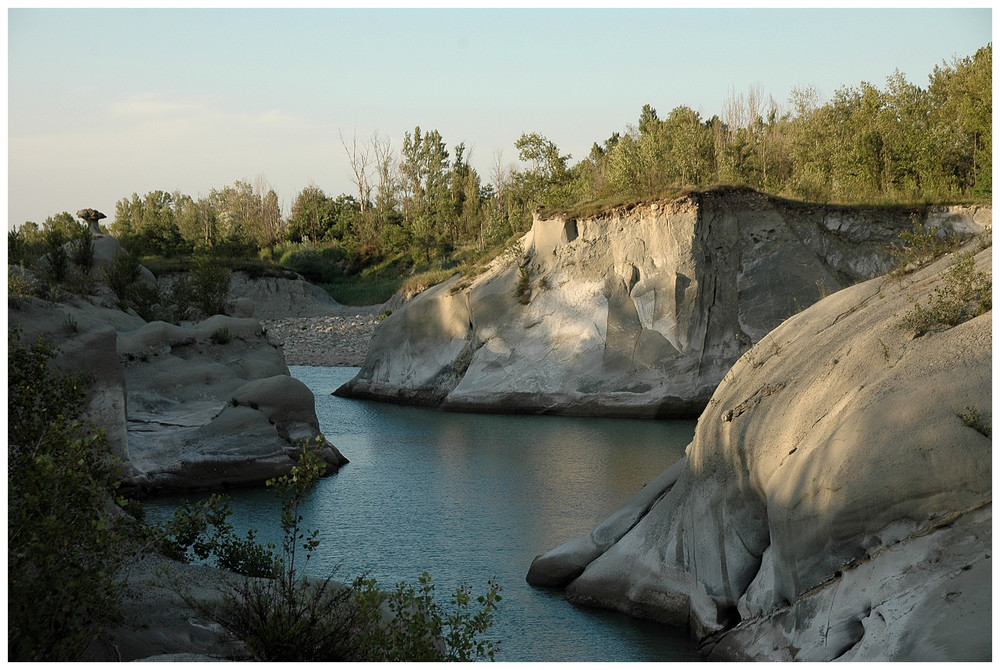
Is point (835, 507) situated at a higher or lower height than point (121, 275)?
lower

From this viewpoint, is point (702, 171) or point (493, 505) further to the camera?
point (702, 171)

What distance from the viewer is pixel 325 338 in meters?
41.5

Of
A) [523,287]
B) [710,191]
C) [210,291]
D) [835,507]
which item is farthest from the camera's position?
[210,291]

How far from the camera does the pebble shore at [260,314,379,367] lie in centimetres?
3900

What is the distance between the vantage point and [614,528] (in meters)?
9.97

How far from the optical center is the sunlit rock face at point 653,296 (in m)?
23.8

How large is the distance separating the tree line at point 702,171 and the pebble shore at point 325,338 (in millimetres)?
6471

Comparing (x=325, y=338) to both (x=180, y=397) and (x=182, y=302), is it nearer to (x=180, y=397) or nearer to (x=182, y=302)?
(x=182, y=302)

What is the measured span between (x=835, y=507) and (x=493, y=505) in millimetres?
8280

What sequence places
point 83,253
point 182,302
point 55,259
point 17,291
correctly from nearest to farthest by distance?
point 17,291
point 55,259
point 182,302
point 83,253

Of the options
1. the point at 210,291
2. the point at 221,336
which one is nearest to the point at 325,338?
the point at 210,291

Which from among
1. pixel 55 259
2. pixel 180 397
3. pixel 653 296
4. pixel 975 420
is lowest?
pixel 180 397

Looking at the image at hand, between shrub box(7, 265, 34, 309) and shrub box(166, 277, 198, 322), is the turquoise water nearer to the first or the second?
shrub box(7, 265, 34, 309)

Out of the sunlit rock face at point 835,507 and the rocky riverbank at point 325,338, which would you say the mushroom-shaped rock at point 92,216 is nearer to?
the rocky riverbank at point 325,338
